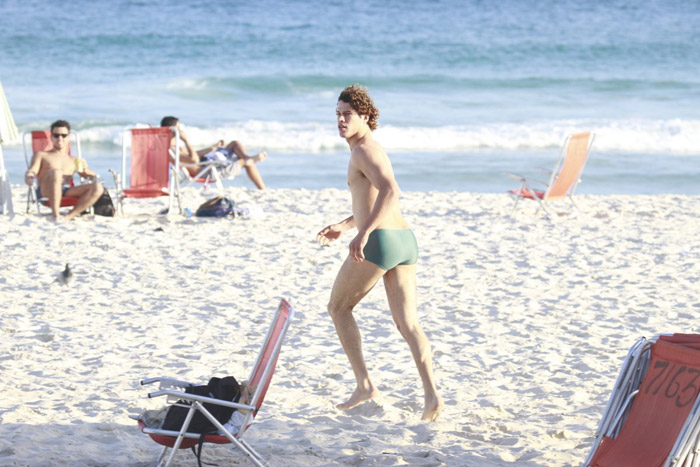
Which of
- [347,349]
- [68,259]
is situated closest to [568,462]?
[347,349]

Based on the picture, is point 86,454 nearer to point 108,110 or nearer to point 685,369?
point 685,369

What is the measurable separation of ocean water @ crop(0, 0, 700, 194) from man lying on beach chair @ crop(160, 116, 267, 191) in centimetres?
148

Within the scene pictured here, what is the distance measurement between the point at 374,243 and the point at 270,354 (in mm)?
646

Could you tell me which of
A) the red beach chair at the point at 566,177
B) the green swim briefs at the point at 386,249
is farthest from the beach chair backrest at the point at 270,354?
the red beach chair at the point at 566,177

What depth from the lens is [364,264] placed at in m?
3.71

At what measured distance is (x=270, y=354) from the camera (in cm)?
335

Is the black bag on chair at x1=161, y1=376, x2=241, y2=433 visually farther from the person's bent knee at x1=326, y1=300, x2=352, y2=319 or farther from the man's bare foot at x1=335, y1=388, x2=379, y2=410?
the man's bare foot at x1=335, y1=388, x2=379, y2=410

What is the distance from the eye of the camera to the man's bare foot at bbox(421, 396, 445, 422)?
3871 millimetres

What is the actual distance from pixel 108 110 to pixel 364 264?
50.5ft

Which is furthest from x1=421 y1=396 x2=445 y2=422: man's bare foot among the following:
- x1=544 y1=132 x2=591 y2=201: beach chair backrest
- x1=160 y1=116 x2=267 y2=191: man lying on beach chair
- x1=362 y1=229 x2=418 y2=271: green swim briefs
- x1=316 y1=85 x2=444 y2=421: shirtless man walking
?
x1=160 y1=116 x2=267 y2=191: man lying on beach chair

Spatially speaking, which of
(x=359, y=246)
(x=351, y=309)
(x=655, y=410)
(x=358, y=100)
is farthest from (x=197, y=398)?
(x=655, y=410)

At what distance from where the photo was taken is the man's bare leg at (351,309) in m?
3.72

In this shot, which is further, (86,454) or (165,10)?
(165,10)

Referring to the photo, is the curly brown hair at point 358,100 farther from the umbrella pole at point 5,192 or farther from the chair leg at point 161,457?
the umbrella pole at point 5,192
